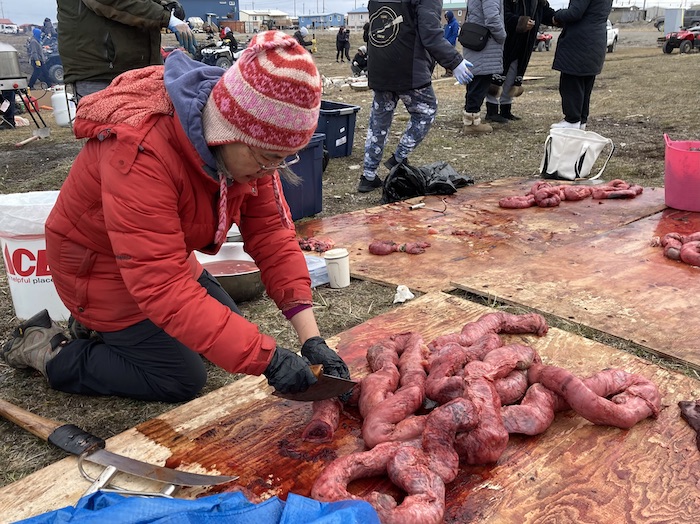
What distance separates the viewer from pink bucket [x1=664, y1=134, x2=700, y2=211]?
5074 millimetres

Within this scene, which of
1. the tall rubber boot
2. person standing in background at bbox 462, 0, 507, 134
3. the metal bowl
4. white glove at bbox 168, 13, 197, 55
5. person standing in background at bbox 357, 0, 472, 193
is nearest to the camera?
the metal bowl

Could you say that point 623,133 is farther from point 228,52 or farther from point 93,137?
point 228,52

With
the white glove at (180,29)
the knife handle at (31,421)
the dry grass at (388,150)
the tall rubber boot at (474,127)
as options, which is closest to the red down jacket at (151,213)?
the knife handle at (31,421)

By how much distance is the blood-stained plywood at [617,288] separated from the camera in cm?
321

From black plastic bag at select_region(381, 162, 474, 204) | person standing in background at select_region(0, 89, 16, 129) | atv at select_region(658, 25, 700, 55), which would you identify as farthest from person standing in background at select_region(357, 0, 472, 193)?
atv at select_region(658, 25, 700, 55)

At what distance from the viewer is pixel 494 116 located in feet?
35.9

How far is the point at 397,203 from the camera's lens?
605cm

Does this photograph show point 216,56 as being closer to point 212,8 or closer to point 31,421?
point 31,421

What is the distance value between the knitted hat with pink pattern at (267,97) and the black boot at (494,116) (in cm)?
947

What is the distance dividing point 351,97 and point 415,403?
14080mm

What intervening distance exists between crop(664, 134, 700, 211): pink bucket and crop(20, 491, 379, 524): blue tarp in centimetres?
462

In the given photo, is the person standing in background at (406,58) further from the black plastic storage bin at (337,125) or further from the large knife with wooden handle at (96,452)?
the large knife with wooden handle at (96,452)

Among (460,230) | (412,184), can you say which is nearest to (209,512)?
(460,230)

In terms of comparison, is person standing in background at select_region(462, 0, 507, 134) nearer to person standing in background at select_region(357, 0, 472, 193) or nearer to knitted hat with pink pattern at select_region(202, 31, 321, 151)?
person standing in background at select_region(357, 0, 472, 193)
